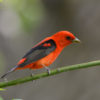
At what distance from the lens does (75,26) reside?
9070 millimetres

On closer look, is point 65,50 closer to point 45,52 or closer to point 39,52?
point 45,52

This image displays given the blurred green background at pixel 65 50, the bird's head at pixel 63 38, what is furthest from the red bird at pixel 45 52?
the blurred green background at pixel 65 50

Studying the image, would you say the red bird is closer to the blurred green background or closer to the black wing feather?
the black wing feather

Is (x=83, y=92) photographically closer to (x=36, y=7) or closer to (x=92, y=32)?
(x=92, y=32)

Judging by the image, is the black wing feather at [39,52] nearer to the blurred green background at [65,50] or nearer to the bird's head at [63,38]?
the bird's head at [63,38]

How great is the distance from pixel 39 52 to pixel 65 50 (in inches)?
169

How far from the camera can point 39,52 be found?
498 cm

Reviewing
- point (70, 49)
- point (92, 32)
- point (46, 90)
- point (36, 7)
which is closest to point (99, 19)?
point (92, 32)

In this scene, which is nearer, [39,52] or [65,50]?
[39,52]

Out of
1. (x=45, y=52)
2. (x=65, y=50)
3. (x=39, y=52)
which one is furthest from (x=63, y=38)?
(x=65, y=50)

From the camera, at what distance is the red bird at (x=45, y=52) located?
4733 millimetres

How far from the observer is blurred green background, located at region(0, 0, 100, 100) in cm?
852

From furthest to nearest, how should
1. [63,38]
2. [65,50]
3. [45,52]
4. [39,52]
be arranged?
1. [65,50]
2. [63,38]
3. [45,52]
4. [39,52]

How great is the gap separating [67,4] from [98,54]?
164 cm
